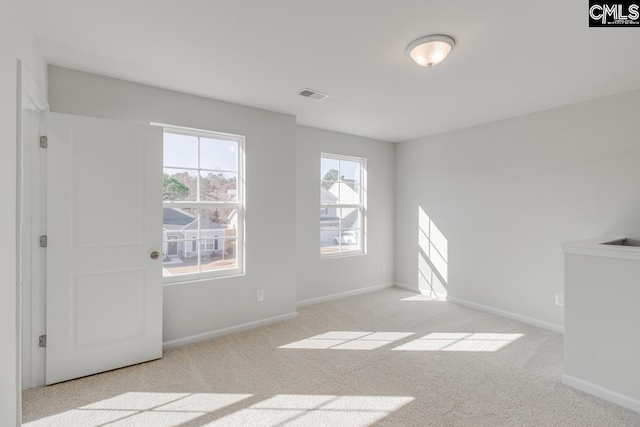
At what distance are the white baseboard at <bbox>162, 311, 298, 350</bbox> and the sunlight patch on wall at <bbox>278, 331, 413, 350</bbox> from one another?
2.02 ft

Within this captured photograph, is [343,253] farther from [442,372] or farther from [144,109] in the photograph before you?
[144,109]

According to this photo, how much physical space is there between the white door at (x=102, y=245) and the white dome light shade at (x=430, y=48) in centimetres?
227

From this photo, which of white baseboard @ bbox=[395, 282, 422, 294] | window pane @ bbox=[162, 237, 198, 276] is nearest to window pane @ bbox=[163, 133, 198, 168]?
window pane @ bbox=[162, 237, 198, 276]

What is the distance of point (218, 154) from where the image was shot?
3.48 meters

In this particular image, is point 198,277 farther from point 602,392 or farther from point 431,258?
point 602,392

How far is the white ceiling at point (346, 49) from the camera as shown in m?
1.84

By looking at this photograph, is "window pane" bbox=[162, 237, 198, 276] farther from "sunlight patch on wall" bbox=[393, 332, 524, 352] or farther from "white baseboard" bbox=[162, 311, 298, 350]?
"sunlight patch on wall" bbox=[393, 332, 524, 352]

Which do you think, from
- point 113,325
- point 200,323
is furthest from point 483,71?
→ point 113,325

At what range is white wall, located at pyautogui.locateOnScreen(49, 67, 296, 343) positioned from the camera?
8.96 ft

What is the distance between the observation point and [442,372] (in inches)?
104

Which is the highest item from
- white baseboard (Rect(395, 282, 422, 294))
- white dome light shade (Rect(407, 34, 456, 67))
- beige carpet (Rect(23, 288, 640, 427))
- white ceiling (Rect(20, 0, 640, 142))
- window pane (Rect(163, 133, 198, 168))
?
white ceiling (Rect(20, 0, 640, 142))

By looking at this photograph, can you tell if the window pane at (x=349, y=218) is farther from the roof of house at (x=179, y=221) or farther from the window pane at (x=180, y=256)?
the window pane at (x=180, y=256)

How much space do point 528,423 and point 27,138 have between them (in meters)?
4.03

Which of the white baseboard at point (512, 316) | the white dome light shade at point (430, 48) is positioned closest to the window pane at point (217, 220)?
the white dome light shade at point (430, 48)
